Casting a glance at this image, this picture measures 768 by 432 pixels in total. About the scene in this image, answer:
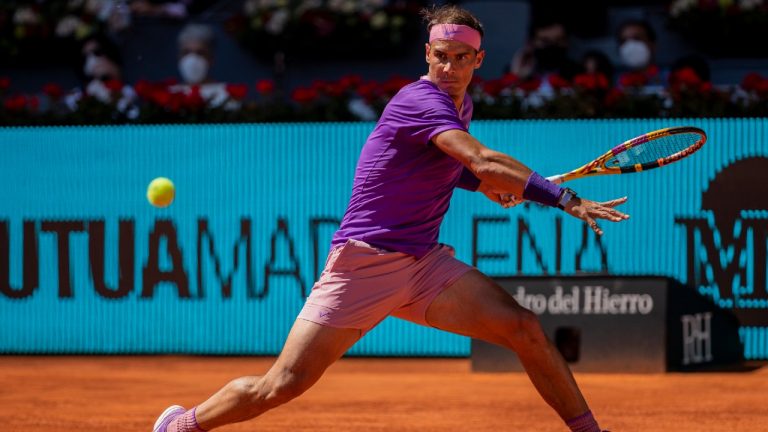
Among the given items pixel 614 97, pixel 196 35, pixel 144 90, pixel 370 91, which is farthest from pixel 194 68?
pixel 614 97

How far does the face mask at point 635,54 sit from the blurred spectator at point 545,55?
54 centimetres

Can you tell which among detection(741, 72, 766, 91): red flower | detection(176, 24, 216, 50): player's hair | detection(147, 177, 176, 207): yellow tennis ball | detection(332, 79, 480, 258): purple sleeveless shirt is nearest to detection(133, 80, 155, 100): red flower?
detection(147, 177, 176, 207): yellow tennis ball

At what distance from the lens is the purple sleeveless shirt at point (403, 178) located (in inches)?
182

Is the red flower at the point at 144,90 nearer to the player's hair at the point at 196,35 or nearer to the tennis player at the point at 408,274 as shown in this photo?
the player's hair at the point at 196,35

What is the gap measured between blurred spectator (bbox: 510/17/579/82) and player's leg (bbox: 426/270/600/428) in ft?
22.1

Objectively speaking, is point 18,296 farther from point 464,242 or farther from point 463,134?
point 463,134

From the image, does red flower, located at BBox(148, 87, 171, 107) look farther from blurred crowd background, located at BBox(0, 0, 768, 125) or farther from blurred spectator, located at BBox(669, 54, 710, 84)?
blurred spectator, located at BBox(669, 54, 710, 84)

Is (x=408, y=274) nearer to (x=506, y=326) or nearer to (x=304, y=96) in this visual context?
(x=506, y=326)

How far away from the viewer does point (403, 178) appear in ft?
15.3

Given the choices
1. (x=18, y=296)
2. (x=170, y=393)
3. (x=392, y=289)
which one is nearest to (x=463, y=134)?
(x=392, y=289)

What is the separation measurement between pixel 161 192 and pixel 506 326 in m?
5.34

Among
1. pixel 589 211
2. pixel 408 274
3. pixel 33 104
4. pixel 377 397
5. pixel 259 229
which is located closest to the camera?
pixel 589 211

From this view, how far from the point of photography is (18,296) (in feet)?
32.9

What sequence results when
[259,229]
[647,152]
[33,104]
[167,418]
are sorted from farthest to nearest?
[33,104] < [259,229] < [647,152] < [167,418]
